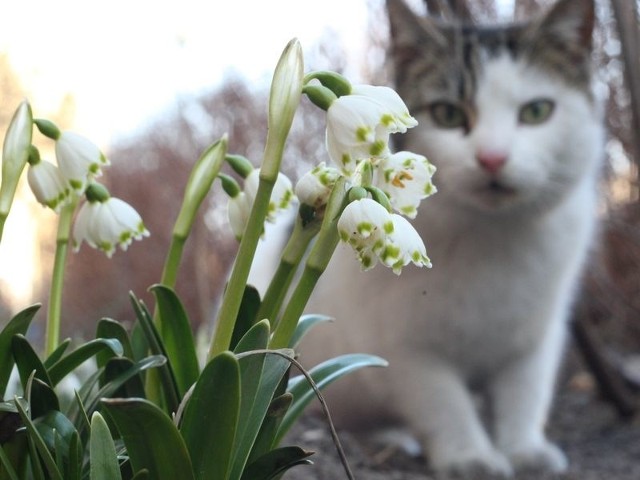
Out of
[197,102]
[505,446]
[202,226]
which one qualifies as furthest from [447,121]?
[202,226]

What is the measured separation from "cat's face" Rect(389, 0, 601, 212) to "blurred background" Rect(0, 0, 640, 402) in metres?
0.09

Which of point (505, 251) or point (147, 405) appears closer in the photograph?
point (147, 405)

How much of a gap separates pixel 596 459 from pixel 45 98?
6.03 ft

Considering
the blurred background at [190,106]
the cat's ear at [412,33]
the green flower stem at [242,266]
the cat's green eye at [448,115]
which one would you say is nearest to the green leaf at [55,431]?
the green flower stem at [242,266]

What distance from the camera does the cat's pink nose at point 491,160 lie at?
124cm

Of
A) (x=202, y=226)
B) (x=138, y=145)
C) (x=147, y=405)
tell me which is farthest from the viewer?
(x=138, y=145)

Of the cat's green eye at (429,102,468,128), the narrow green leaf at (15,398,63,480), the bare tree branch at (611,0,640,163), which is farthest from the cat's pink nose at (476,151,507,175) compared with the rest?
the narrow green leaf at (15,398,63,480)

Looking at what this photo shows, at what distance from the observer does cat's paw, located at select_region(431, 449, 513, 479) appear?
1.39 meters

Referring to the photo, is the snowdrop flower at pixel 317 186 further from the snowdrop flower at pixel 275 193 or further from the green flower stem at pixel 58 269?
the green flower stem at pixel 58 269

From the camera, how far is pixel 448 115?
4.44 ft

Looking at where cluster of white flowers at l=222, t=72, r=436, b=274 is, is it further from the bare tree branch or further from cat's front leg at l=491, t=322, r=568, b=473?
cat's front leg at l=491, t=322, r=568, b=473

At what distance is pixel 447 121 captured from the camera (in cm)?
135

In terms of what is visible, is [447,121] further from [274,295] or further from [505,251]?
[274,295]

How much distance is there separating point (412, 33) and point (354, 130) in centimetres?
A: 98
